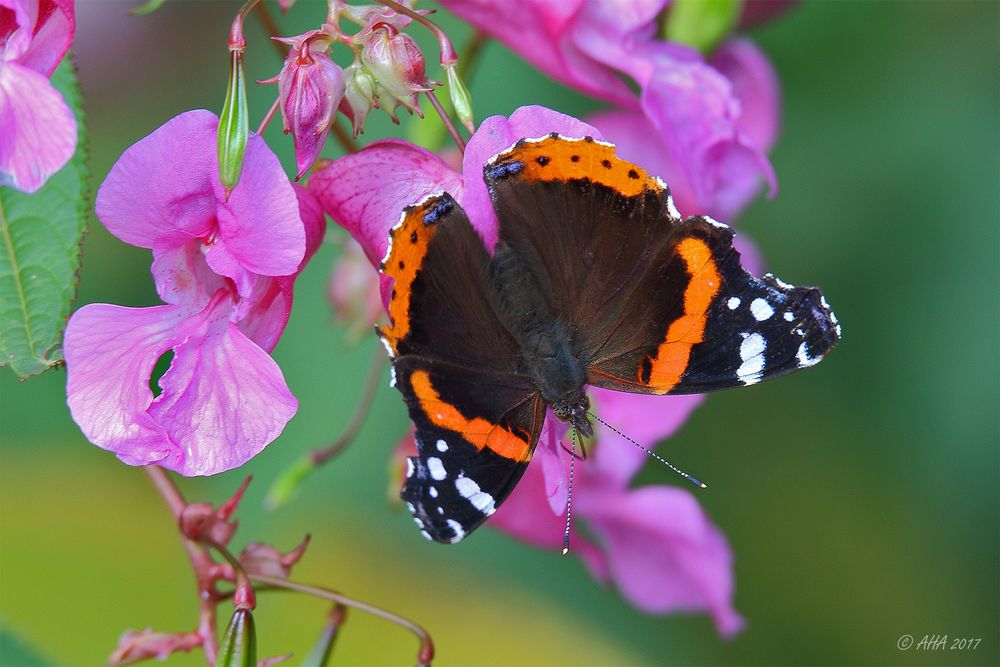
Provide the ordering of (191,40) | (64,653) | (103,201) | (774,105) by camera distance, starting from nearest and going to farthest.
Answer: (103,201) < (774,105) < (64,653) < (191,40)

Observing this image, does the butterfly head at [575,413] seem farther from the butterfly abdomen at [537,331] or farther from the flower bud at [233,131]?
the flower bud at [233,131]

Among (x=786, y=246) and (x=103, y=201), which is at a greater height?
(x=103, y=201)

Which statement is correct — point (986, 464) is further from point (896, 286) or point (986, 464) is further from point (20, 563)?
point (20, 563)

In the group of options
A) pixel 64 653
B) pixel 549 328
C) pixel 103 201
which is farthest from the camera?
pixel 64 653

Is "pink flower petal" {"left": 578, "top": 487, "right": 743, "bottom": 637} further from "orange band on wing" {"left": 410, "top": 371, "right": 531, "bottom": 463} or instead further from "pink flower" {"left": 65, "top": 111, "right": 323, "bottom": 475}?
"pink flower" {"left": 65, "top": 111, "right": 323, "bottom": 475}

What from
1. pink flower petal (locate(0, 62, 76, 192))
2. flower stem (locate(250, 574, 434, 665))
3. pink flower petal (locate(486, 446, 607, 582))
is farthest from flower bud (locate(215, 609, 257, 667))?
pink flower petal (locate(486, 446, 607, 582))

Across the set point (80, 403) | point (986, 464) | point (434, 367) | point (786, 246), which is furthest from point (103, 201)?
point (986, 464)
